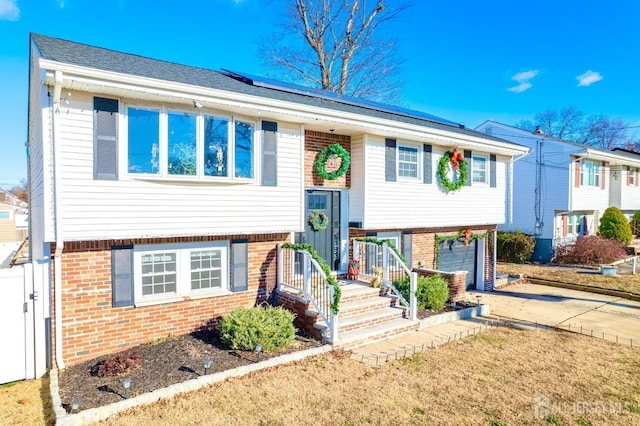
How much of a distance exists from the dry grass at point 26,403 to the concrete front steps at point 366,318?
4.26 metres

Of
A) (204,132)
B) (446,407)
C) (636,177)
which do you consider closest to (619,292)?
(446,407)

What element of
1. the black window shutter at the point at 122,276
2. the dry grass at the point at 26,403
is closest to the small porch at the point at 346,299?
the black window shutter at the point at 122,276

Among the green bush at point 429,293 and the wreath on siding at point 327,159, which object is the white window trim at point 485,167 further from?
the wreath on siding at point 327,159

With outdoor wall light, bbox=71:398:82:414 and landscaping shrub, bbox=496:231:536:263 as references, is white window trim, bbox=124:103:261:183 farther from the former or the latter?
landscaping shrub, bbox=496:231:536:263

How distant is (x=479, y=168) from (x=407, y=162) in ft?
10.9

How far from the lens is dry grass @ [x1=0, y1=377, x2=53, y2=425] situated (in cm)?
469

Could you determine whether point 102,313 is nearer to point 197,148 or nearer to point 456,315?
point 197,148

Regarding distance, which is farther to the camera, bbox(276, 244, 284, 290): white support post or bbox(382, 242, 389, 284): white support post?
bbox(382, 242, 389, 284): white support post

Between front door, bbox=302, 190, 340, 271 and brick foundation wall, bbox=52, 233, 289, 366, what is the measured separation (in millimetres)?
2668

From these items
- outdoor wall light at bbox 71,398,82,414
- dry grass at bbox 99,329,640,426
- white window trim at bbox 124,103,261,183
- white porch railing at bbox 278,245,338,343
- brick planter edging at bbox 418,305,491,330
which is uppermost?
white window trim at bbox 124,103,261,183

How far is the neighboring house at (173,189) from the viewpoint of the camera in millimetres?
5945

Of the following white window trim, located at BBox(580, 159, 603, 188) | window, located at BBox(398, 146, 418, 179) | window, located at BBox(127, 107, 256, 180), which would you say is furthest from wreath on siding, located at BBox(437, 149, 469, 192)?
white window trim, located at BBox(580, 159, 603, 188)

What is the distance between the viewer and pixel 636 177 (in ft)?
79.5

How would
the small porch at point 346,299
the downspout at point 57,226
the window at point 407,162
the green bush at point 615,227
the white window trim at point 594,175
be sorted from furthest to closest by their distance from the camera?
the green bush at point 615,227 < the white window trim at point 594,175 < the window at point 407,162 < the small porch at point 346,299 < the downspout at point 57,226
